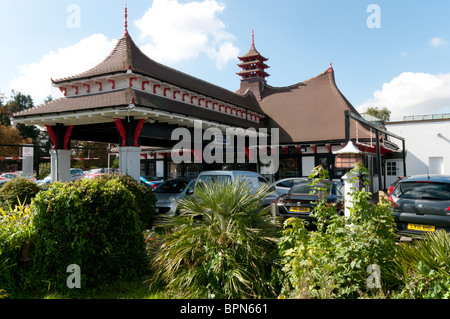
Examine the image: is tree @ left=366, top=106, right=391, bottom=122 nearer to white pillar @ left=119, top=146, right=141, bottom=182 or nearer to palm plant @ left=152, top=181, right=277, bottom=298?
white pillar @ left=119, top=146, right=141, bottom=182

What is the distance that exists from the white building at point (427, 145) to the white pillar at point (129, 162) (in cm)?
2167

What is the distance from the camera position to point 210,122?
15.5 metres

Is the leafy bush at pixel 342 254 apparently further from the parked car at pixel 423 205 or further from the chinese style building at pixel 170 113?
the chinese style building at pixel 170 113

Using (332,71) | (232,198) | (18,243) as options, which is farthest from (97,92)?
(332,71)

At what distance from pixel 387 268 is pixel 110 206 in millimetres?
4031

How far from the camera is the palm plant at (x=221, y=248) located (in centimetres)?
441

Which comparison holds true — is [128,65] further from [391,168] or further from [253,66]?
[391,168]

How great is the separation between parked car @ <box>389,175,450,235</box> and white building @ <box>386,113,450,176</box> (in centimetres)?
2030

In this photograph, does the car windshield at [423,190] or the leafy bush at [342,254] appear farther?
the car windshield at [423,190]

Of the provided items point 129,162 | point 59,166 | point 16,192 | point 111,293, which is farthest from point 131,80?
point 111,293

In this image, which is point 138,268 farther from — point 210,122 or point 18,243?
point 210,122

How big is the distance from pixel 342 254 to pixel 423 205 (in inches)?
147

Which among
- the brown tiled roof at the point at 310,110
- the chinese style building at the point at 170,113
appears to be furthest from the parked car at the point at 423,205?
the brown tiled roof at the point at 310,110

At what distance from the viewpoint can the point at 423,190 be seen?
22.3 ft
